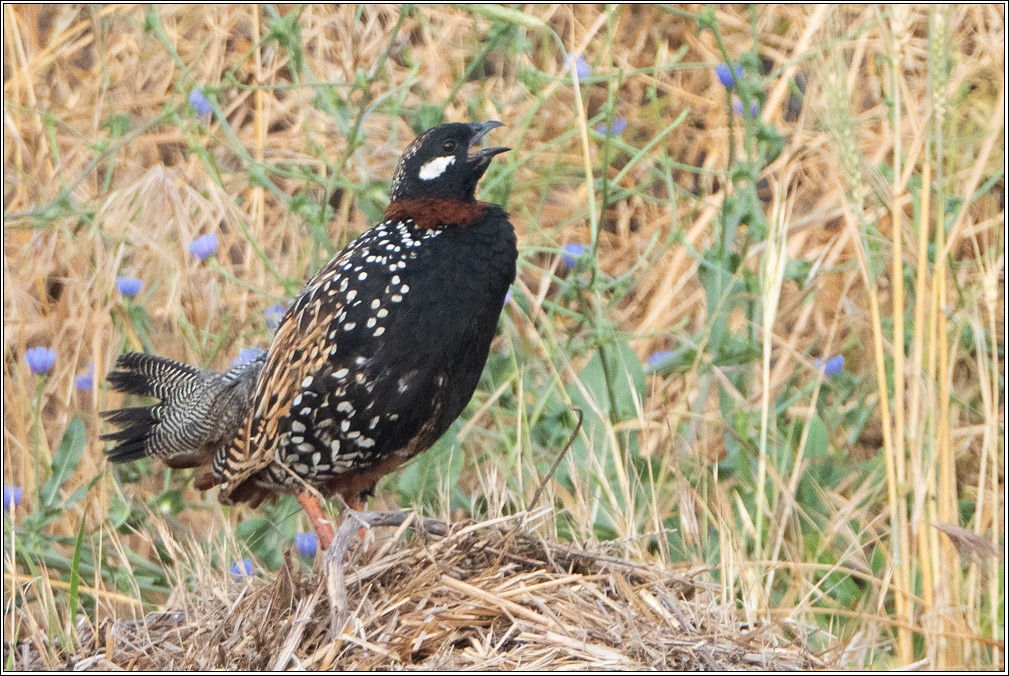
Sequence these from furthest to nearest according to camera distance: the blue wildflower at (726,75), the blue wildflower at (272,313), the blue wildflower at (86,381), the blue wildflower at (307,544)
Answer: the blue wildflower at (272,313), the blue wildflower at (86,381), the blue wildflower at (726,75), the blue wildflower at (307,544)

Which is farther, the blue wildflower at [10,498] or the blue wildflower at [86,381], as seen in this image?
the blue wildflower at [86,381]

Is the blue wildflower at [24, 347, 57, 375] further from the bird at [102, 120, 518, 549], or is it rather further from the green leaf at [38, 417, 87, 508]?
the bird at [102, 120, 518, 549]

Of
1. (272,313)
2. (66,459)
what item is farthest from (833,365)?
(66,459)

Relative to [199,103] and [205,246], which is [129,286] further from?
[199,103]

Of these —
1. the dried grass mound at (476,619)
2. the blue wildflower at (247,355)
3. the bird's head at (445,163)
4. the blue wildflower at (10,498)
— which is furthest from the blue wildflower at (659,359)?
the blue wildflower at (10,498)

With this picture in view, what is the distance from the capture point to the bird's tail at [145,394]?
13.5 feet

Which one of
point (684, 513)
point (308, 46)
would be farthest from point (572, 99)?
point (684, 513)

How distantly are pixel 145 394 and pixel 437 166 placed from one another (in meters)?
1.42

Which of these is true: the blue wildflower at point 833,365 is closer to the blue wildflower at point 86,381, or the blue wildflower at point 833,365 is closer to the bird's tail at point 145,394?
the bird's tail at point 145,394

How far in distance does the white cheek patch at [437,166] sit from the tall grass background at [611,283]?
42 cm

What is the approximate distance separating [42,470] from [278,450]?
1656 millimetres

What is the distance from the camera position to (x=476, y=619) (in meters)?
2.61

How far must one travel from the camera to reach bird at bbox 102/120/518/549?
3441 millimetres

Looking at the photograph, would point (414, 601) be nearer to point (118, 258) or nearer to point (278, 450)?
point (278, 450)
